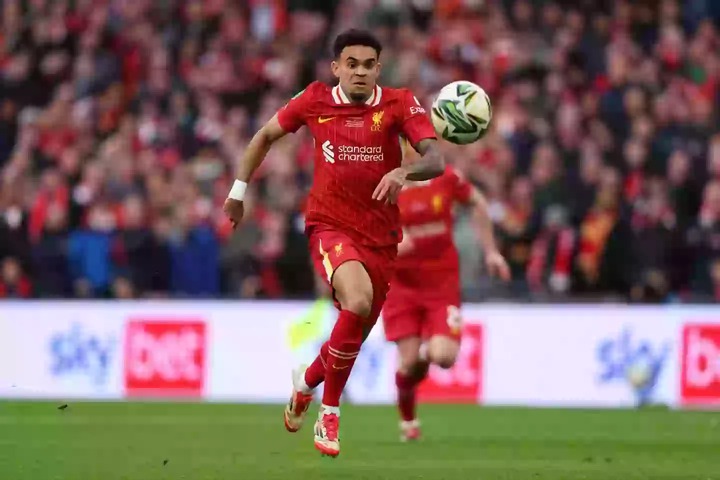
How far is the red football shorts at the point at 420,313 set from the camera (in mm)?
12969

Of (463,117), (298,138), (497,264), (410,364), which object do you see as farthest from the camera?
(298,138)

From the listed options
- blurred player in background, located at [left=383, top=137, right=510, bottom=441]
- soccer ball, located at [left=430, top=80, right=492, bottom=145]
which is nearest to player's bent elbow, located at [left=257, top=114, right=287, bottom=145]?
soccer ball, located at [left=430, top=80, right=492, bottom=145]

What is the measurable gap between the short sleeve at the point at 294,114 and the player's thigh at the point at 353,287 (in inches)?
37.4

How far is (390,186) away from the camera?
9016 mm

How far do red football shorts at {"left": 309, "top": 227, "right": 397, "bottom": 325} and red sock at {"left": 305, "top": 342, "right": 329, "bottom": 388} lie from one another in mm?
452

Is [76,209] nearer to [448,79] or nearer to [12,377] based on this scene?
[12,377]

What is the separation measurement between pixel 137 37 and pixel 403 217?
10311 millimetres

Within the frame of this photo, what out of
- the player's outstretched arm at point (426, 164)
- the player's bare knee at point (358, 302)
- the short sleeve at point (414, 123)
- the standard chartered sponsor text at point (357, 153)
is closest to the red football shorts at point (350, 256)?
the player's bare knee at point (358, 302)

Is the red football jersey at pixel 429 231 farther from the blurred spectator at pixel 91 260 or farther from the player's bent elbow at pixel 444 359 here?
the blurred spectator at pixel 91 260

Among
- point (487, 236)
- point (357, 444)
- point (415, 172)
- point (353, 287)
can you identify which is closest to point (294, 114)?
point (415, 172)

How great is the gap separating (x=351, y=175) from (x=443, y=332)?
11.6ft

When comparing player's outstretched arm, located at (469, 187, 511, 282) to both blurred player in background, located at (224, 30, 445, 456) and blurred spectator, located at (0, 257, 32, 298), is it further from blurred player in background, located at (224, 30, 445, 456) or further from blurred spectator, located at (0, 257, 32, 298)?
blurred spectator, located at (0, 257, 32, 298)

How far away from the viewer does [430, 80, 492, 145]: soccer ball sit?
33.0 feet

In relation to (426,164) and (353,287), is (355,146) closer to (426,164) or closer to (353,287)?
(426,164)
